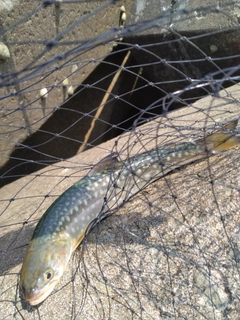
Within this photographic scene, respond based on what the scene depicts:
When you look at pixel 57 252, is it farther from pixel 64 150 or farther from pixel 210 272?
pixel 64 150

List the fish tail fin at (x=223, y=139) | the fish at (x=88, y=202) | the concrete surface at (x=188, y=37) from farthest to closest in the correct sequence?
the concrete surface at (x=188, y=37) < the fish tail fin at (x=223, y=139) < the fish at (x=88, y=202)

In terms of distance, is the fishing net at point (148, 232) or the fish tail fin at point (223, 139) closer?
the fishing net at point (148, 232)

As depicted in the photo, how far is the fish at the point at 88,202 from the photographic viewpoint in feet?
8.03

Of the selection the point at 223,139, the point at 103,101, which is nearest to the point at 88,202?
the point at 223,139

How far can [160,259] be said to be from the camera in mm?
2545

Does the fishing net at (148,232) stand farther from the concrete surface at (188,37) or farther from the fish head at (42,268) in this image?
the concrete surface at (188,37)

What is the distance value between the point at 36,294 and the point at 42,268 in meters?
0.14

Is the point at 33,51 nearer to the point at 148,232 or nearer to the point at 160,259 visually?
the point at 148,232

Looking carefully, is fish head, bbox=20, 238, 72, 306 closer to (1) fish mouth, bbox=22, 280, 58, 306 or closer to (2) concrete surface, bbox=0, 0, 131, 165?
(1) fish mouth, bbox=22, 280, 58, 306

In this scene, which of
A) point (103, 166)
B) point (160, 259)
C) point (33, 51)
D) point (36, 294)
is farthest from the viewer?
point (33, 51)

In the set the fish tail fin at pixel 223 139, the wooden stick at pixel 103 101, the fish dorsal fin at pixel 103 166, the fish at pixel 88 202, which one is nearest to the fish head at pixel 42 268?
the fish at pixel 88 202

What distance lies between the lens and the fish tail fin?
2898mm

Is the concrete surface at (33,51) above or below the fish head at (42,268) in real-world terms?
above

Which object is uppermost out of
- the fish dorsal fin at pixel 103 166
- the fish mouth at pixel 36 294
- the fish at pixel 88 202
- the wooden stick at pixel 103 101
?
the fish dorsal fin at pixel 103 166
